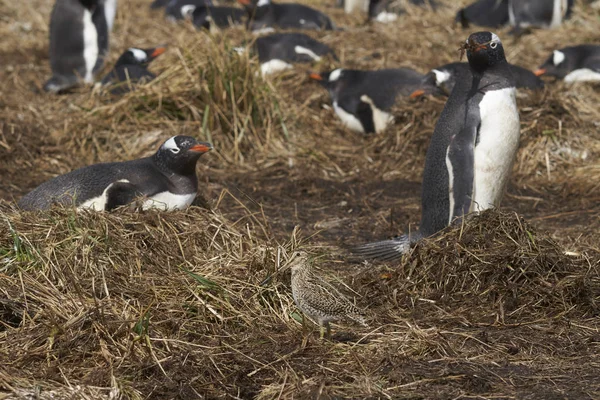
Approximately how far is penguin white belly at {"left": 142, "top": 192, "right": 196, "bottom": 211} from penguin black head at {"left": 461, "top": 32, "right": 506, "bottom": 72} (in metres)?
1.60

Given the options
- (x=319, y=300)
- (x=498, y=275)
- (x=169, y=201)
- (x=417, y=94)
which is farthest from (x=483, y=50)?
(x=417, y=94)

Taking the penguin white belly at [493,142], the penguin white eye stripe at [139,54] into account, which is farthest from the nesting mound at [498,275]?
the penguin white eye stripe at [139,54]

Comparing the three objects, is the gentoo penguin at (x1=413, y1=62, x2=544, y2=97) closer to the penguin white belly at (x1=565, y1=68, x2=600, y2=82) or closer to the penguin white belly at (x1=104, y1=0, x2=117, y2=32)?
the penguin white belly at (x1=565, y1=68, x2=600, y2=82)

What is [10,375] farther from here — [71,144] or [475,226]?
[71,144]

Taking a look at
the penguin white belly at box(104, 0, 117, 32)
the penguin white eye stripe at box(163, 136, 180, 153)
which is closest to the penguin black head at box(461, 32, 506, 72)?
the penguin white eye stripe at box(163, 136, 180, 153)

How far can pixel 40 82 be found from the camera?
9211 millimetres

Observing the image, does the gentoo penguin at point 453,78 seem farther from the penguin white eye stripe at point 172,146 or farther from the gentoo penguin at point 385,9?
the gentoo penguin at point 385,9

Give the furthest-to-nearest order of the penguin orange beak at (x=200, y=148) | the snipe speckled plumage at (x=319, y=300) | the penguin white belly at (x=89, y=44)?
the penguin white belly at (x=89, y=44) → the penguin orange beak at (x=200, y=148) → the snipe speckled plumage at (x=319, y=300)

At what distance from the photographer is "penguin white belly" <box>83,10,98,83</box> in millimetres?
9258

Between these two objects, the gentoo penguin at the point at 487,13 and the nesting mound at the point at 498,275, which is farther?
the gentoo penguin at the point at 487,13

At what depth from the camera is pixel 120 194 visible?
16.5ft

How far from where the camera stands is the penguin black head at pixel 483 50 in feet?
16.6

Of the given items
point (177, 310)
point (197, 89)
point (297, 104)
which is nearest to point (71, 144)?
point (197, 89)

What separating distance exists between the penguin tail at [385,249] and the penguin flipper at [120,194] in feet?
3.73
